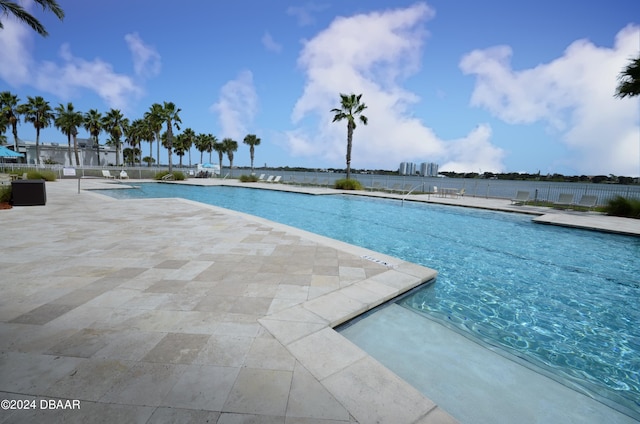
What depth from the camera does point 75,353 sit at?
2.56 metres

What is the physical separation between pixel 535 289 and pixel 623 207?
1340cm

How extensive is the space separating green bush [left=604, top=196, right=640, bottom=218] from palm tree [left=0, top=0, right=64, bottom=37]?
26744mm

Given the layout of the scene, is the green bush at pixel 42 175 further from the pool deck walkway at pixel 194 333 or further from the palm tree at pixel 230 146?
the palm tree at pixel 230 146

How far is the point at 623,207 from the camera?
13562 millimetres

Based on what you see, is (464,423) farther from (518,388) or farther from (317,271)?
(317,271)

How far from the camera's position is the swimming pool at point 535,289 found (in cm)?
348

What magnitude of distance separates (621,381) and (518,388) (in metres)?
1.40

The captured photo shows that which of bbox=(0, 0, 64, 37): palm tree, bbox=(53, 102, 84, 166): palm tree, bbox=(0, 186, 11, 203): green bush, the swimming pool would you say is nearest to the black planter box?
bbox=(0, 186, 11, 203): green bush

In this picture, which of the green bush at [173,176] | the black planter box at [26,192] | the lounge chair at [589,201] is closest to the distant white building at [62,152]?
the green bush at [173,176]

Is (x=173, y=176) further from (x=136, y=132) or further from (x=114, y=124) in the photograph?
(x=136, y=132)

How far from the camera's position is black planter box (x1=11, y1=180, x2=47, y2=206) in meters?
10.5

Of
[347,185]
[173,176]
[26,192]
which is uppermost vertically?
[173,176]

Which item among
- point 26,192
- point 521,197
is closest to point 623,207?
point 521,197

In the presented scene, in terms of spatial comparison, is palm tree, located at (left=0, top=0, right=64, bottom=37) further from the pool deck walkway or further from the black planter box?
the pool deck walkway
